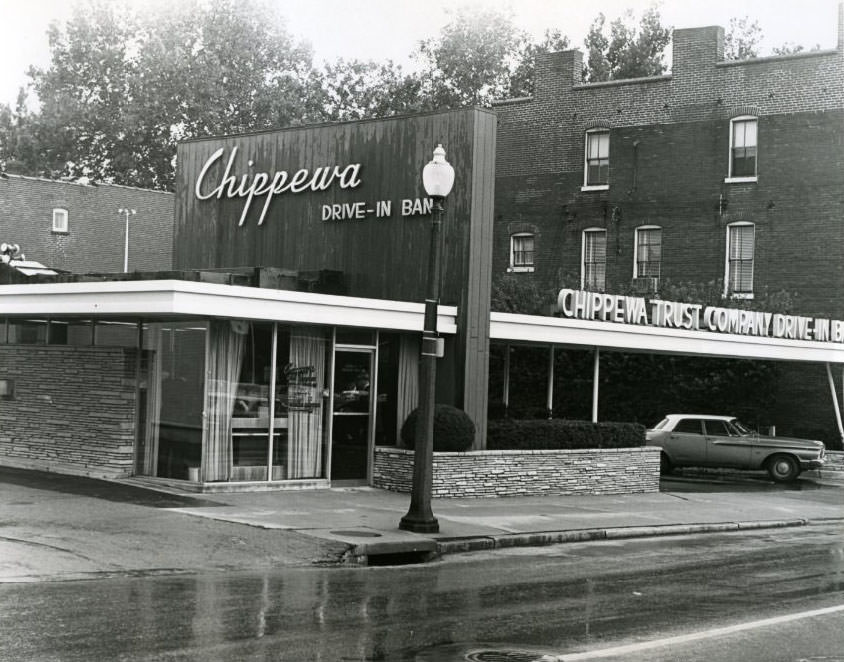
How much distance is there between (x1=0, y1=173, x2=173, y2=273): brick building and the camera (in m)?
42.0

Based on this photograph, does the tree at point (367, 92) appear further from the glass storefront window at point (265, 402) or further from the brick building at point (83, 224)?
the glass storefront window at point (265, 402)

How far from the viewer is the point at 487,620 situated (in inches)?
389

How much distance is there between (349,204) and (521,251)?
18.8 m

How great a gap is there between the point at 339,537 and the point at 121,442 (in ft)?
20.3

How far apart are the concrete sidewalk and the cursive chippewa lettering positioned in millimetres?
6149

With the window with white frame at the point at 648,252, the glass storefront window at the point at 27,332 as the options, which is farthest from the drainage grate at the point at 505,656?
the window with white frame at the point at 648,252

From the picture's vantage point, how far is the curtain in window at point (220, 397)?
1817 centimetres

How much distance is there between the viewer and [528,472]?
21.3 metres

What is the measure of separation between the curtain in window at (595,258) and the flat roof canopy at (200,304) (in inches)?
737

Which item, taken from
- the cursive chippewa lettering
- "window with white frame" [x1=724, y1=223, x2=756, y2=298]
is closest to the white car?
"window with white frame" [x1=724, y1=223, x2=756, y2=298]

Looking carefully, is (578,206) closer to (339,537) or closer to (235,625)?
(339,537)

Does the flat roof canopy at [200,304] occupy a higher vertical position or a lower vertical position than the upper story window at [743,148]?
lower

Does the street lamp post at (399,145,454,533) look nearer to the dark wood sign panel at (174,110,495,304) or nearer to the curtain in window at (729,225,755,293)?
the dark wood sign panel at (174,110,495,304)

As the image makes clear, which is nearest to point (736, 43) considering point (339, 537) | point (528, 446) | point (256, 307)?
point (528, 446)
